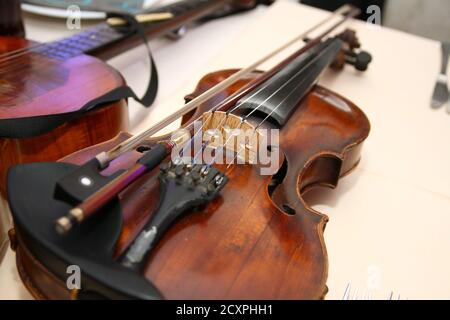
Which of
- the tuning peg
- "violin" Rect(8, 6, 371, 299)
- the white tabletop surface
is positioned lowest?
the white tabletop surface

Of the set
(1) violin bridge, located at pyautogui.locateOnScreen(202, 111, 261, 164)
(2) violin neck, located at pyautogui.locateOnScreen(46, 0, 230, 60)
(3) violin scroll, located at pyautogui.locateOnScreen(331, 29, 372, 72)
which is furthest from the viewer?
(3) violin scroll, located at pyautogui.locateOnScreen(331, 29, 372, 72)

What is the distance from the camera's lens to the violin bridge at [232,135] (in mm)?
713

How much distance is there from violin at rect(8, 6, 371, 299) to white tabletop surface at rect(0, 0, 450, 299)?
0.14 metres

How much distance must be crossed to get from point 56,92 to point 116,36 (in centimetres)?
32

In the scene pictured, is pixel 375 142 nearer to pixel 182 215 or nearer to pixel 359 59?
pixel 359 59

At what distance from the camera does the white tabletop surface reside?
2.53ft

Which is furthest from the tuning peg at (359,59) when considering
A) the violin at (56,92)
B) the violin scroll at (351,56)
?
the violin at (56,92)

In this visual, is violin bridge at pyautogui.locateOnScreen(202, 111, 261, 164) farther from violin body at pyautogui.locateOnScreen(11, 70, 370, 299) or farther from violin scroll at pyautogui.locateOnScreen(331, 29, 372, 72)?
violin scroll at pyautogui.locateOnScreen(331, 29, 372, 72)

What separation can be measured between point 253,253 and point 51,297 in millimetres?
249

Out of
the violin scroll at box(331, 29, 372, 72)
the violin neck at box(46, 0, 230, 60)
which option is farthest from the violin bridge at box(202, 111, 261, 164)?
the violin scroll at box(331, 29, 372, 72)

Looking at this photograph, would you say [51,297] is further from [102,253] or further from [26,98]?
[26,98]

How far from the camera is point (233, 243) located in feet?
1.89

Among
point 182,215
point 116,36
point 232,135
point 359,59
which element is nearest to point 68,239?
point 182,215

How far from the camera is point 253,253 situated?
574 millimetres
